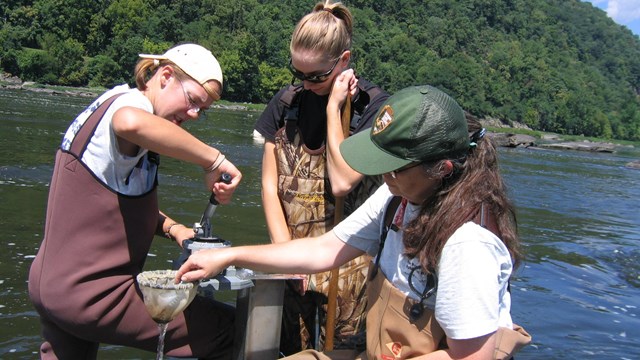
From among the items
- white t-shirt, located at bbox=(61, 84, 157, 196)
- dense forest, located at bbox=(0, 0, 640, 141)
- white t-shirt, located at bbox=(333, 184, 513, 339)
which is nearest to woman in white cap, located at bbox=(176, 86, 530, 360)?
white t-shirt, located at bbox=(333, 184, 513, 339)

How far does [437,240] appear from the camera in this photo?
247 cm

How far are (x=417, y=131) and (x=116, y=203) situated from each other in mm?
1250

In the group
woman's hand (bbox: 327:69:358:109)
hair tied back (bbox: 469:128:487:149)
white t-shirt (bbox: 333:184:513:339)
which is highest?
woman's hand (bbox: 327:69:358:109)

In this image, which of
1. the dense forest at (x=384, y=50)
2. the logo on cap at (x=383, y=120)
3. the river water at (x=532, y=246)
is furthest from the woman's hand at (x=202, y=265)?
the dense forest at (x=384, y=50)

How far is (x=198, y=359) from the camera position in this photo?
327 centimetres

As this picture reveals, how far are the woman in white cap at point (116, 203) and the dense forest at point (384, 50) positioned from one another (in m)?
77.6

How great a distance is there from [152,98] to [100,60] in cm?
8915

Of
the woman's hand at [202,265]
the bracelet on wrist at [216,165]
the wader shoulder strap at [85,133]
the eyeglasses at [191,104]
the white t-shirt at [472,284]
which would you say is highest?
the eyeglasses at [191,104]

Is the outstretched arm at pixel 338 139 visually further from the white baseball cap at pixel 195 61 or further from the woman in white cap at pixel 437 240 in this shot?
the white baseball cap at pixel 195 61

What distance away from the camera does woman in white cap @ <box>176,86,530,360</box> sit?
2328 millimetres

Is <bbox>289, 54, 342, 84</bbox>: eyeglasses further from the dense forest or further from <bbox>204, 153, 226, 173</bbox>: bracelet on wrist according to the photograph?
the dense forest

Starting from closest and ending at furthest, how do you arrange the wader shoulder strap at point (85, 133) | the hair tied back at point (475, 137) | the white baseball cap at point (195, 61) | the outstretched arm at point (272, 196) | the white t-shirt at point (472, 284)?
the white t-shirt at point (472, 284) < the hair tied back at point (475, 137) < the wader shoulder strap at point (85, 133) < the white baseball cap at point (195, 61) < the outstretched arm at point (272, 196)

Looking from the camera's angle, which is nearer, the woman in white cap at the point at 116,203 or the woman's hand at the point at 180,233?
the woman in white cap at the point at 116,203

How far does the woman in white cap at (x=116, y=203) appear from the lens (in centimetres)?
268
